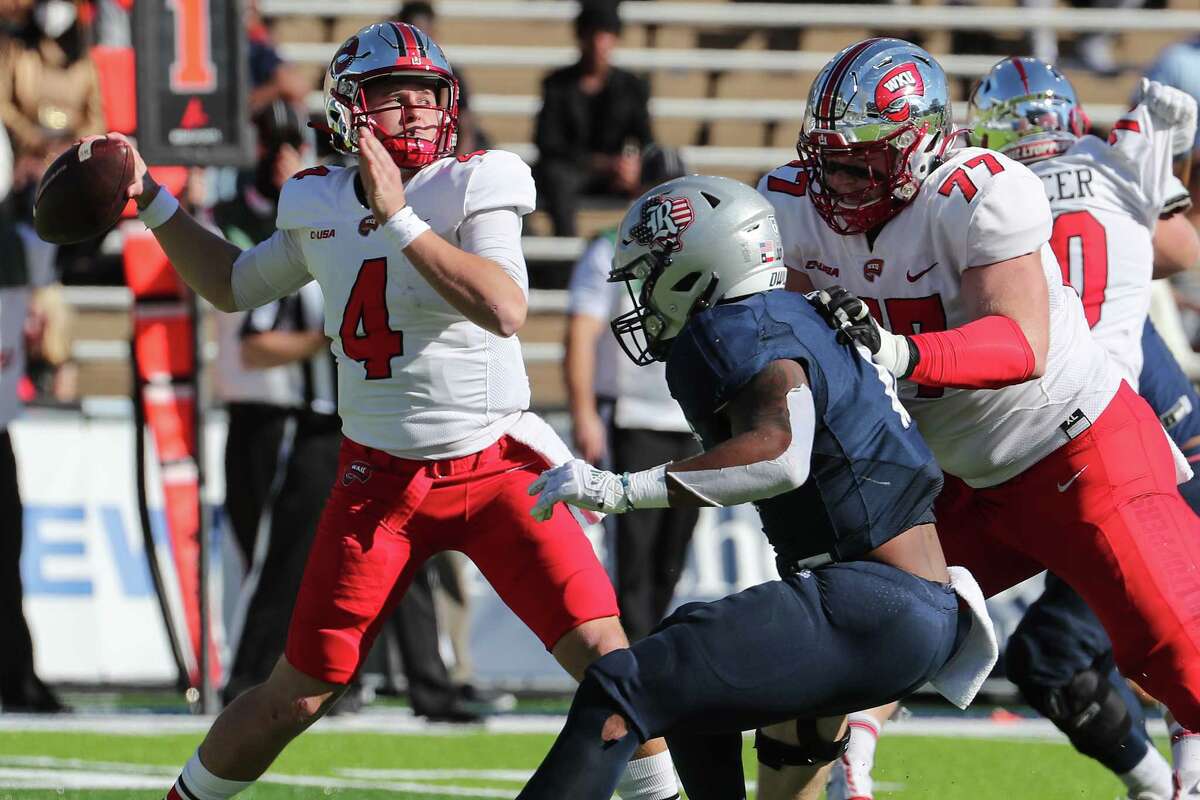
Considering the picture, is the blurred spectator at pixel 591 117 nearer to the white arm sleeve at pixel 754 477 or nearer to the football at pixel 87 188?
the football at pixel 87 188

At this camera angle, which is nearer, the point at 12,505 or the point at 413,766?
the point at 413,766

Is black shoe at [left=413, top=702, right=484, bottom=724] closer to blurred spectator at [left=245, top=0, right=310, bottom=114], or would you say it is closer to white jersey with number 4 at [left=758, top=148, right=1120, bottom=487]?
white jersey with number 4 at [left=758, top=148, right=1120, bottom=487]

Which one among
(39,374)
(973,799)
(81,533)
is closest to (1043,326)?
(973,799)

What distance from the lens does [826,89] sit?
3.95 metres

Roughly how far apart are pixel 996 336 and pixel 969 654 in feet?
2.10

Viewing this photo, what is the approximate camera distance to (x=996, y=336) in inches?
148

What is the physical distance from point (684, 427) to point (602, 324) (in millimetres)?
522

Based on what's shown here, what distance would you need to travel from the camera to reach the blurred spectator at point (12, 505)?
7125 mm

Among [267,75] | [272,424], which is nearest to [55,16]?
[267,75]

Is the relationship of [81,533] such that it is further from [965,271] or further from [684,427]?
[965,271]

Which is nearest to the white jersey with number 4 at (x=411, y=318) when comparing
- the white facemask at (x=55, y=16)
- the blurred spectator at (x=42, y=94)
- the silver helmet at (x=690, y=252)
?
the silver helmet at (x=690, y=252)

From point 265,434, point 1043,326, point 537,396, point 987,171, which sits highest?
point 987,171

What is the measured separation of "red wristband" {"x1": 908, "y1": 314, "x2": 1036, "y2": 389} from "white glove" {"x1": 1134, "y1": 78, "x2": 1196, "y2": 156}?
1.33 m

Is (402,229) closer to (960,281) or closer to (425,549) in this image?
Answer: (425,549)
